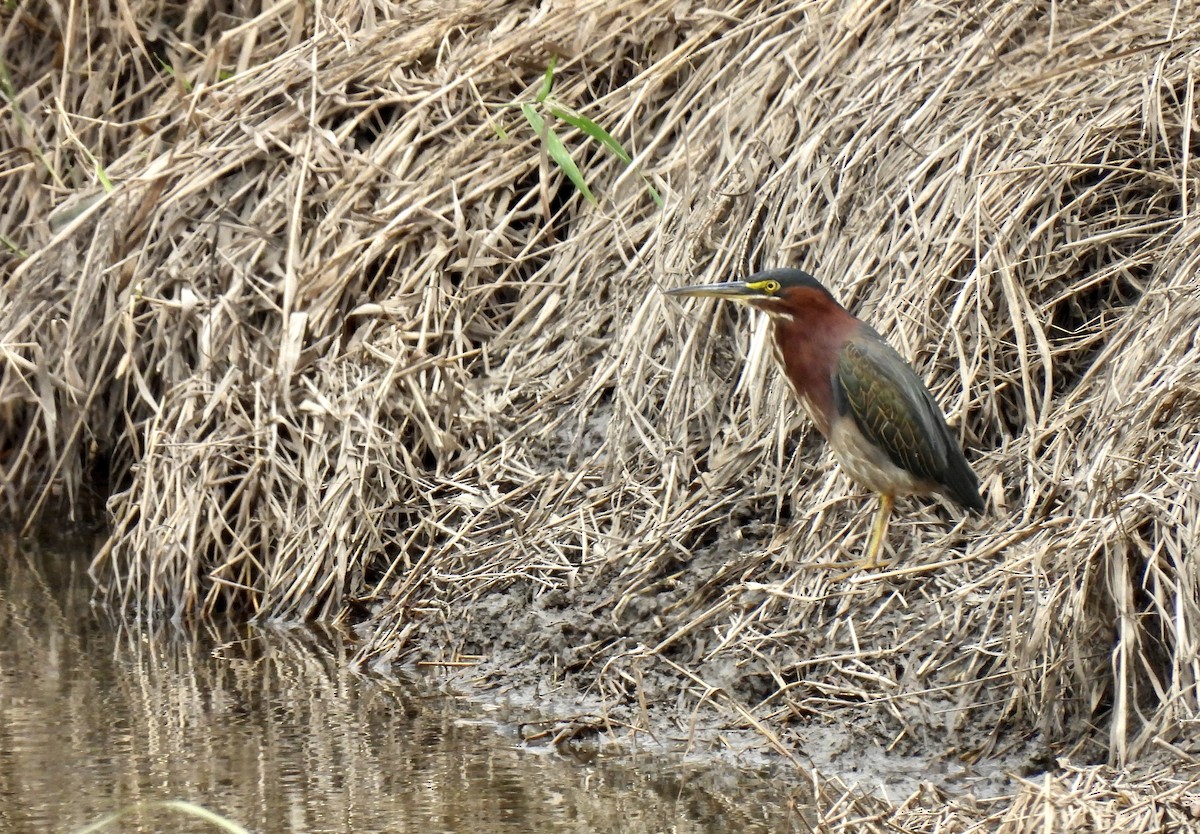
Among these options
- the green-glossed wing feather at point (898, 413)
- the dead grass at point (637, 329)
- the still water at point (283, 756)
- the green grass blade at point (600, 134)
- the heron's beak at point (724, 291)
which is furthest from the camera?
the green grass blade at point (600, 134)

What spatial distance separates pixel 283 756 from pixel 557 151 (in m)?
2.58

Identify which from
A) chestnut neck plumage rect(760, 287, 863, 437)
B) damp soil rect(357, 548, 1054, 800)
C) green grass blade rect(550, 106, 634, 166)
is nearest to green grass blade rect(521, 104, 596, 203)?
green grass blade rect(550, 106, 634, 166)

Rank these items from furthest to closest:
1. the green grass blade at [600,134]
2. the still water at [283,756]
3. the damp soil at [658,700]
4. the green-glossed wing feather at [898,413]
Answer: the green grass blade at [600,134] < the green-glossed wing feather at [898,413] < the damp soil at [658,700] < the still water at [283,756]

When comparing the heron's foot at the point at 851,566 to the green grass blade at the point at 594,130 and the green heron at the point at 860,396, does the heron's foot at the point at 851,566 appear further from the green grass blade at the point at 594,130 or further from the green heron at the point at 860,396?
the green grass blade at the point at 594,130

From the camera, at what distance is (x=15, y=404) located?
22.3 ft

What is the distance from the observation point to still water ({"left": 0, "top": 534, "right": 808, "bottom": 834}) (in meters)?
4.11

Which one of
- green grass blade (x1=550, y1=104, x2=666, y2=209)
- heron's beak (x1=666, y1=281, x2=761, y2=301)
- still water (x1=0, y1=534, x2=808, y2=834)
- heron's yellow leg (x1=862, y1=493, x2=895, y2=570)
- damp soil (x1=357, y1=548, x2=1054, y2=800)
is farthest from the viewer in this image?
green grass blade (x1=550, y1=104, x2=666, y2=209)

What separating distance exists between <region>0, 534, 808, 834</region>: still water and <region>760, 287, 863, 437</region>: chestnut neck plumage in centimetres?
112

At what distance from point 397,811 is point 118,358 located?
119 inches

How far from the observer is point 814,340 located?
193 inches

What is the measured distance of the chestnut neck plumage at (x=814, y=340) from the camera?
4.86 metres

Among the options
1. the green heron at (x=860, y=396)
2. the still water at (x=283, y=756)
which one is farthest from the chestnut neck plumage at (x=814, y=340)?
the still water at (x=283, y=756)

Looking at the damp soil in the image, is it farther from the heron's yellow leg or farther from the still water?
the heron's yellow leg

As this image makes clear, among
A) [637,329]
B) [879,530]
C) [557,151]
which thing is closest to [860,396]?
[879,530]
